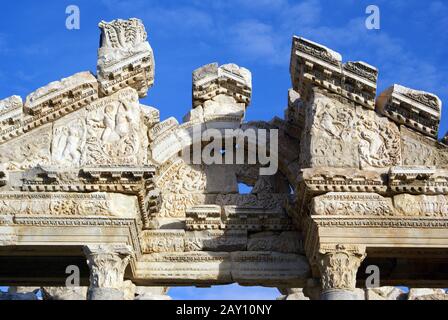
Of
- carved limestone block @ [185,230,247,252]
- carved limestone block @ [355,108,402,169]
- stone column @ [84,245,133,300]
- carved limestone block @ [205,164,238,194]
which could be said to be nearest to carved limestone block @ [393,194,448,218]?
carved limestone block @ [355,108,402,169]

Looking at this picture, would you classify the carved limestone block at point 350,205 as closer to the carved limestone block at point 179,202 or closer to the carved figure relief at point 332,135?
the carved figure relief at point 332,135

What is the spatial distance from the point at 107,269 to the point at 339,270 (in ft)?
12.5

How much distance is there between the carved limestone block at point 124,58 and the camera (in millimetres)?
15523

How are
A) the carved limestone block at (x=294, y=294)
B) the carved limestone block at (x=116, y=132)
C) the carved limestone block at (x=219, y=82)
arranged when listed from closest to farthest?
the carved limestone block at (x=116, y=132) → the carved limestone block at (x=219, y=82) → the carved limestone block at (x=294, y=294)

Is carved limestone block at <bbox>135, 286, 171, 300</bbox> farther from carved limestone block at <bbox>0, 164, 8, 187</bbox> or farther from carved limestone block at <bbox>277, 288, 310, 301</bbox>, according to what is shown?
carved limestone block at <bbox>0, 164, 8, 187</bbox>

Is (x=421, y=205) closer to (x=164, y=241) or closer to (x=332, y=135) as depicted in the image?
(x=332, y=135)

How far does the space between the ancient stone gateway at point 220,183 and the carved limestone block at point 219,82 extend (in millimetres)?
28

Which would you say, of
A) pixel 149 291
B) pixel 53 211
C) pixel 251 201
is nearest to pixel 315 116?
pixel 251 201

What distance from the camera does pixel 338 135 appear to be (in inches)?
594

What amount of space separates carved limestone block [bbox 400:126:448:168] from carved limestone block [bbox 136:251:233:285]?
3805 mm

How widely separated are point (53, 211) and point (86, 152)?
4.26 ft

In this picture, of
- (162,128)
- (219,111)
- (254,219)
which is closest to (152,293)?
(254,219)

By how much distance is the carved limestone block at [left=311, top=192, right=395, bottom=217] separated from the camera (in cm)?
1417

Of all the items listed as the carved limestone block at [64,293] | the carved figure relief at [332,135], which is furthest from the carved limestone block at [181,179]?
the carved limestone block at [64,293]
